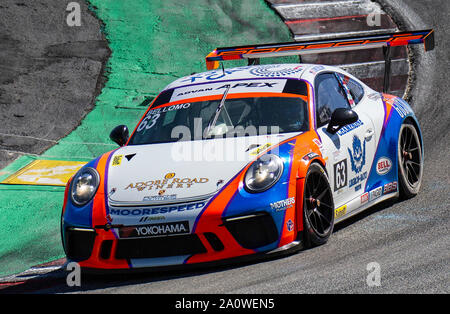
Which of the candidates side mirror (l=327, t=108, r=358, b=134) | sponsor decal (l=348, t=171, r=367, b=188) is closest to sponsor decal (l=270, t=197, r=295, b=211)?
side mirror (l=327, t=108, r=358, b=134)

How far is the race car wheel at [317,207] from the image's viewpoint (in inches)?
222

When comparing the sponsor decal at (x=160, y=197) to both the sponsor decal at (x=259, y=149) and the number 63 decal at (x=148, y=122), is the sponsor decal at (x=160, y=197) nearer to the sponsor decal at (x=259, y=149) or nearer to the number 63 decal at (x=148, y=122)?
the sponsor decal at (x=259, y=149)

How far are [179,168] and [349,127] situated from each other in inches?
70.1

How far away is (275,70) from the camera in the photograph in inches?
280

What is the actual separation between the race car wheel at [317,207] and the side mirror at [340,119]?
0.56 meters

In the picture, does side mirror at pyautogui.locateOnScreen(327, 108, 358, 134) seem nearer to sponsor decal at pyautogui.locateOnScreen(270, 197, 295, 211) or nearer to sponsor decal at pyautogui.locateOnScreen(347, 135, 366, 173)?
sponsor decal at pyautogui.locateOnScreen(347, 135, 366, 173)

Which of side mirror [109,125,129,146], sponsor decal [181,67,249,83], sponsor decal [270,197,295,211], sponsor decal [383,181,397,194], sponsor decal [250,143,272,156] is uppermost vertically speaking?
sponsor decal [181,67,249,83]

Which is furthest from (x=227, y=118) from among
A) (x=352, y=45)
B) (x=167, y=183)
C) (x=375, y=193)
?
(x=352, y=45)

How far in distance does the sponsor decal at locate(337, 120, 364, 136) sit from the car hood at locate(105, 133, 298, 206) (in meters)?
0.65

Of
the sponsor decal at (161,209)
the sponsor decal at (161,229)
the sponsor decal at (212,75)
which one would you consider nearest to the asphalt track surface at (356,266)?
the sponsor decal at (161,229)

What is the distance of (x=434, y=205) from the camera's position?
7.04 meters

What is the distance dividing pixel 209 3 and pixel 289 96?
8.38m

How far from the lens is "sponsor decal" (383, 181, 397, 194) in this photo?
7242 millimetres

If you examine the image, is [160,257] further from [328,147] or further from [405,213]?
[405,213]
